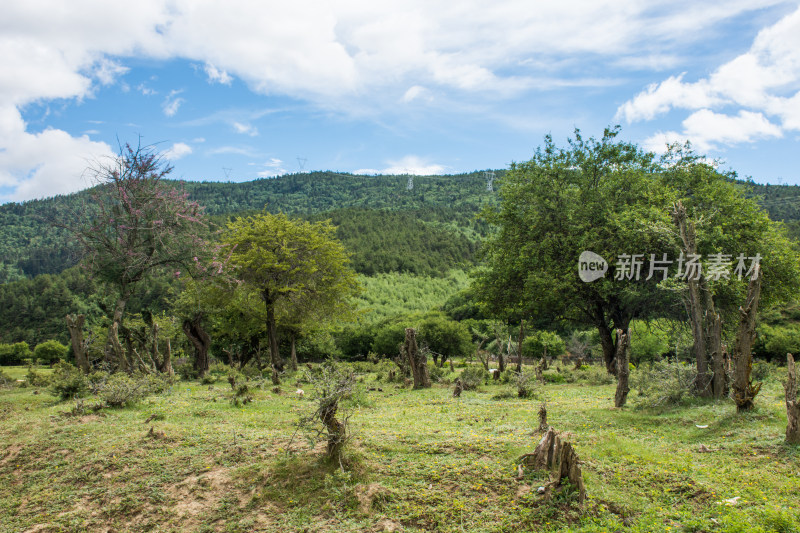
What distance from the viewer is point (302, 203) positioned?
181 meters

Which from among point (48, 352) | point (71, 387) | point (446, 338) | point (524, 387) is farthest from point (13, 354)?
point (524, 387)

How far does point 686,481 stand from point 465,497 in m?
2.92

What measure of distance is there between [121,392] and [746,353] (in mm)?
14278

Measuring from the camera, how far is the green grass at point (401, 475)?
223 inches

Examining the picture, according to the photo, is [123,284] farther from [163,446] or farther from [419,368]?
[419,368]

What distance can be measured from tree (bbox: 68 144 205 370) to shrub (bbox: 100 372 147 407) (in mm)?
3304

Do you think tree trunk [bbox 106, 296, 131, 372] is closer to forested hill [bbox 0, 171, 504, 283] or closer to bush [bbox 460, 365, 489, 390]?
bush [bbox 460, 365, 489, 390]

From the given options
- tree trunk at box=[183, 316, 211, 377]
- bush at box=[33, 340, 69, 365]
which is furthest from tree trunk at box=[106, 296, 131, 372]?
bush at box=[33, 340, 69, 365]

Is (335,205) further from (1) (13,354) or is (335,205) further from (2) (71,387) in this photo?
(2) (71,387)

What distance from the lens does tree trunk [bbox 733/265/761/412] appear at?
29.5ft

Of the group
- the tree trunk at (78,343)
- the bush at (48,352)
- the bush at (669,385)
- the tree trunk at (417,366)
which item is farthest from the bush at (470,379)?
the bush at (48,352)

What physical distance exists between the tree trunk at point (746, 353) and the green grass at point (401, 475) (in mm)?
341

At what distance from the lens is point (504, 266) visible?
64.9ft

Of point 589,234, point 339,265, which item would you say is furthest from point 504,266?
point 339,265
